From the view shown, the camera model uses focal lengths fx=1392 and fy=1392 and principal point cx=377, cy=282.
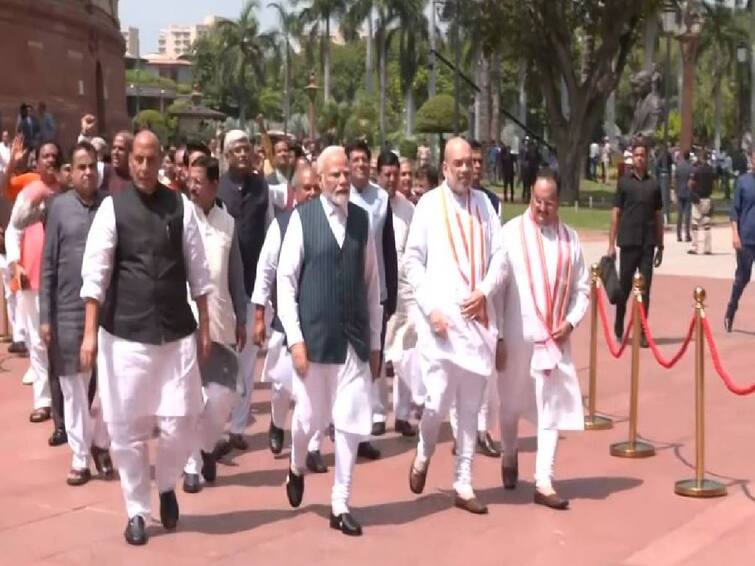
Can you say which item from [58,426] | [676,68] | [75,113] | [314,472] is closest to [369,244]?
[314,472]

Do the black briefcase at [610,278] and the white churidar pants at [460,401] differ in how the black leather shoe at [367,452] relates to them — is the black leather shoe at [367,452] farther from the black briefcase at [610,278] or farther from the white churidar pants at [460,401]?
the black briefcase at [610,278]

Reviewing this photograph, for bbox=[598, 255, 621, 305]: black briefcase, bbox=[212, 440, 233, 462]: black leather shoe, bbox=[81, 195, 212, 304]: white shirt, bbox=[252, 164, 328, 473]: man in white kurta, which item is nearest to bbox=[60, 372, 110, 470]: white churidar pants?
bbox=[212, 440, 233, 462]: black leather shoe

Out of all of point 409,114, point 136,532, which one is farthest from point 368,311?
point 409,114

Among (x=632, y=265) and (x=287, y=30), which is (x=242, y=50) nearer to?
(x=287, y=30)

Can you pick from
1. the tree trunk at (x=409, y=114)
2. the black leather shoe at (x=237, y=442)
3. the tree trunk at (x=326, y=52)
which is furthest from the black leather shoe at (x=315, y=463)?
the tree trunk at (x=326, y=52)

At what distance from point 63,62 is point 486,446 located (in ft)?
91.2

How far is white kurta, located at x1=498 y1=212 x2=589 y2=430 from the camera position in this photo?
7.65 meters

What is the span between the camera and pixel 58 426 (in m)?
9.28

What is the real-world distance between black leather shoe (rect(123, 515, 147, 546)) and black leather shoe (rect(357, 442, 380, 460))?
2232 millimetres

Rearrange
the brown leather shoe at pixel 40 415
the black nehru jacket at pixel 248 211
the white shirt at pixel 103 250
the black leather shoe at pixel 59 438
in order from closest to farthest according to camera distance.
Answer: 1. the white shirt at pixel 103 250
2. the black leather shoe at pixel 59 438
3. the black nehru jacket at pixel 248 211
4. the brown leather shoe at pixel 40 415

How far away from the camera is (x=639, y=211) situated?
518 inches

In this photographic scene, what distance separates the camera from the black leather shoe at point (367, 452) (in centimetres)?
883

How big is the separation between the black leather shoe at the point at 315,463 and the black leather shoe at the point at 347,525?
1405 millimetres

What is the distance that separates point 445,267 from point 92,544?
2304 mm
